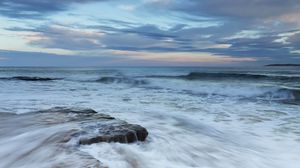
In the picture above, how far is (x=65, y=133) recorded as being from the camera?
5207mm

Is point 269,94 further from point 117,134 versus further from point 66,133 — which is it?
point 66,133

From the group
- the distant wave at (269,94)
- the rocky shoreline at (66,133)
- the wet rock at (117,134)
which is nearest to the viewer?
the rocky shoreline at (66,133)

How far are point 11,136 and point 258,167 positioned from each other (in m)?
3.85

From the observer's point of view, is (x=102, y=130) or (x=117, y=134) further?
(x=102, y=130)

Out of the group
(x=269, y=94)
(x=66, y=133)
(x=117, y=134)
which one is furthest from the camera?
(x=269, y=94)

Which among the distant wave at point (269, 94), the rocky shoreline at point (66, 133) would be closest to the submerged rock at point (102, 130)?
the rocky shoreline at point (66, 133)

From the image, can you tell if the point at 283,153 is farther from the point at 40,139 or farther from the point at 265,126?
the point at 40,139

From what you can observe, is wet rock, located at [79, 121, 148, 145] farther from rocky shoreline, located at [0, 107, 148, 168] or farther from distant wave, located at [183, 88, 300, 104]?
distant wave, located at [183, 88, 300, 104]

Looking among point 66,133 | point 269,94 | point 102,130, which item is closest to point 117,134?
point 102,130

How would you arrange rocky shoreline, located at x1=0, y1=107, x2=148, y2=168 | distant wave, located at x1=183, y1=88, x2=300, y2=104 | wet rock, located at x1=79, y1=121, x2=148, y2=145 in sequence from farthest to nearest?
distant wave, located at x1=183, y1=88, x2=300, y2=104, wet rock, located at x1=79, y1=121, x2=148, y2=145, rocky shoreline, located at x1=0, y1=107, x2=148, y2=168

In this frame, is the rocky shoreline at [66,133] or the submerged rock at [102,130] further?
the submerged rock at [102,130]

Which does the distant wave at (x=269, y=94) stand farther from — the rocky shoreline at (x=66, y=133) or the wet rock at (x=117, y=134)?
the wet rock at (x=117, y=134)

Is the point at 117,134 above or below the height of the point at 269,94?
above

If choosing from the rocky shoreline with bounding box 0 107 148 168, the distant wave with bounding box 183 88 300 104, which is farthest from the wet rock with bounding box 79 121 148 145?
the distant wave with bounding box 183 88 300 104
